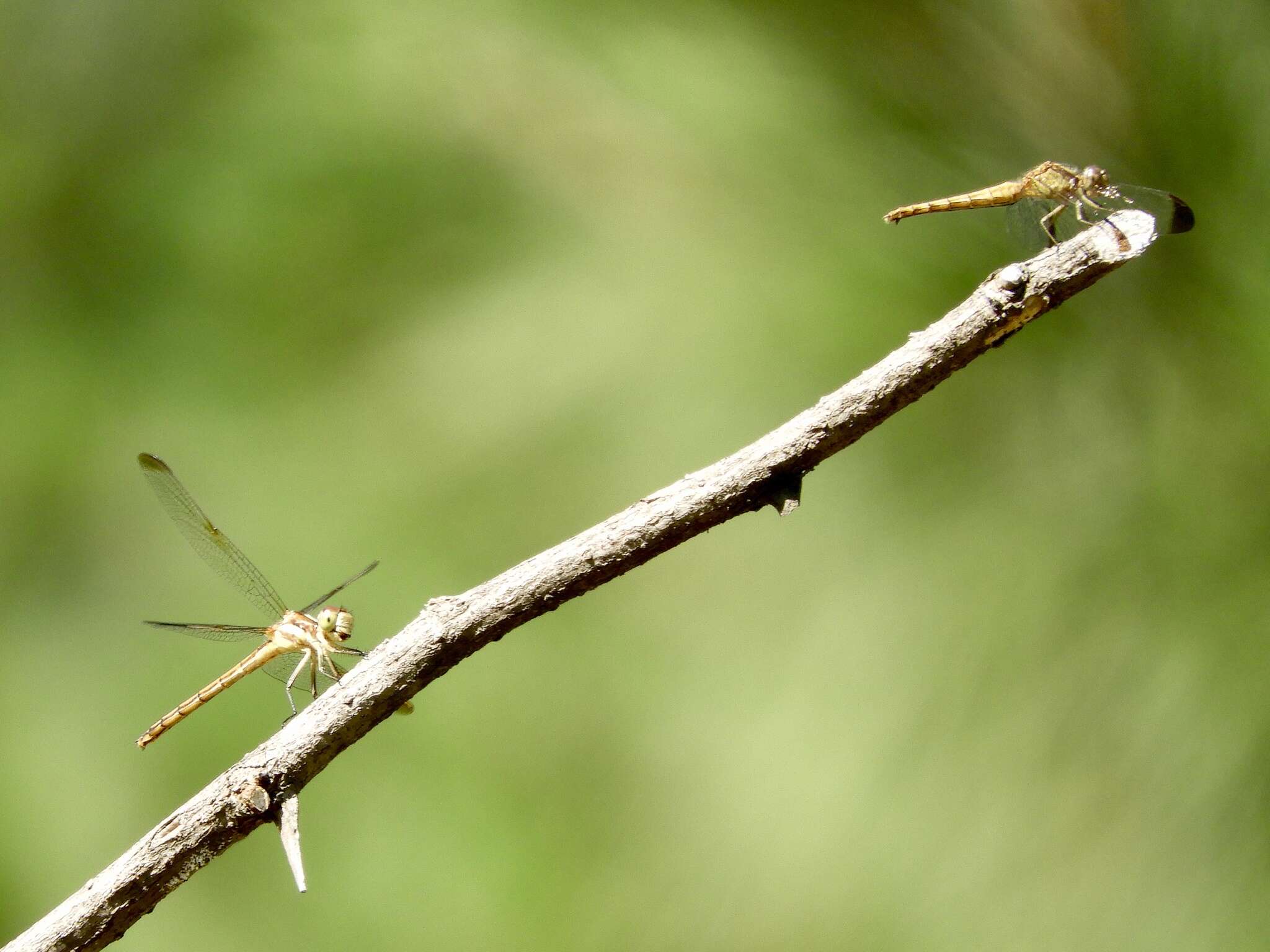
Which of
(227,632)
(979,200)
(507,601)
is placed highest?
(227,632)

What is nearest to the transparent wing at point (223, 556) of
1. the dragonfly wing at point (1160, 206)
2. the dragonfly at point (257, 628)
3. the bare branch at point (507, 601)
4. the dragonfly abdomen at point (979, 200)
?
the dragonfly at point (257, 628)

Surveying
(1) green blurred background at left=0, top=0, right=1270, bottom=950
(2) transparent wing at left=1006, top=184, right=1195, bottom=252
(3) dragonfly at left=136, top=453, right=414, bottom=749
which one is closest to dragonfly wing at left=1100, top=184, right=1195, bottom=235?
(2) transparent wing at left=1006, top=184, right=1195, bottom=252

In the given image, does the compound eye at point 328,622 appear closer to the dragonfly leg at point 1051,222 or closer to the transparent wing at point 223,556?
the transparent wing at point 223,556

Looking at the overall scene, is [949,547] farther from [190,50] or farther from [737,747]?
[190,50]

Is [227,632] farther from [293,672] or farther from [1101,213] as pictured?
[1101,213]

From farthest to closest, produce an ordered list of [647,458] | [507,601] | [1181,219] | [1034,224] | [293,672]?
[647,458]
[293,672]
[1034,224]
[1181,219]
[507,601]

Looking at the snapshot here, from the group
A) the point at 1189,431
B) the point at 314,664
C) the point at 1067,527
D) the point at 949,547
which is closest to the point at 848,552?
the point at 949,547

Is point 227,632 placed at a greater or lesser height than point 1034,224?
greater

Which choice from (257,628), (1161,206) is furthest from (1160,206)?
(257,628)

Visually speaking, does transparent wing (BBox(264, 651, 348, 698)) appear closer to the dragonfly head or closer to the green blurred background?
the dragonfly head
